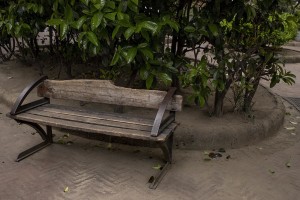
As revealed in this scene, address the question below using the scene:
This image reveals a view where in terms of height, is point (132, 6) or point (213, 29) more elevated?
point (132, 6)

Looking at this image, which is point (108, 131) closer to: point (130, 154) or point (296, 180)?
point (130, 154)

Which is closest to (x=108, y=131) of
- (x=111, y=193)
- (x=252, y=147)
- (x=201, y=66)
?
(x=111, y=193)

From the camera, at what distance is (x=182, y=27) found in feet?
13.6

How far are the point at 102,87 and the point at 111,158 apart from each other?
2.57ft

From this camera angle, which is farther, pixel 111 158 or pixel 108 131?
pixel 111 158

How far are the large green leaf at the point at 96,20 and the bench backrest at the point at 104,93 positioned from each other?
0.66 metres

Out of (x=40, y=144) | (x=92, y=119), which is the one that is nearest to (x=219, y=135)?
(x=92, y=119)

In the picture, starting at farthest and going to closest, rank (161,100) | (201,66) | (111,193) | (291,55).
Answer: (291,55) < (201,66) < (161,100) < (111,193)

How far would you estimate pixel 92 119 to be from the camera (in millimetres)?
3598

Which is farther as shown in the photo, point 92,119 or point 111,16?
point 92,119

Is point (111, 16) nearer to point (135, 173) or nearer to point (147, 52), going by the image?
point (147, 52)

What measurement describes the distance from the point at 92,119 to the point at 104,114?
0.17 metres

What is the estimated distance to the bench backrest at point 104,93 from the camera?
11.5 ft

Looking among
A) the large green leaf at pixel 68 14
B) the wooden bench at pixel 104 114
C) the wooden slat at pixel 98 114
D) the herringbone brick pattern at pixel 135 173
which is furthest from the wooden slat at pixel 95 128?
the large green leaf at pixel 68 14
